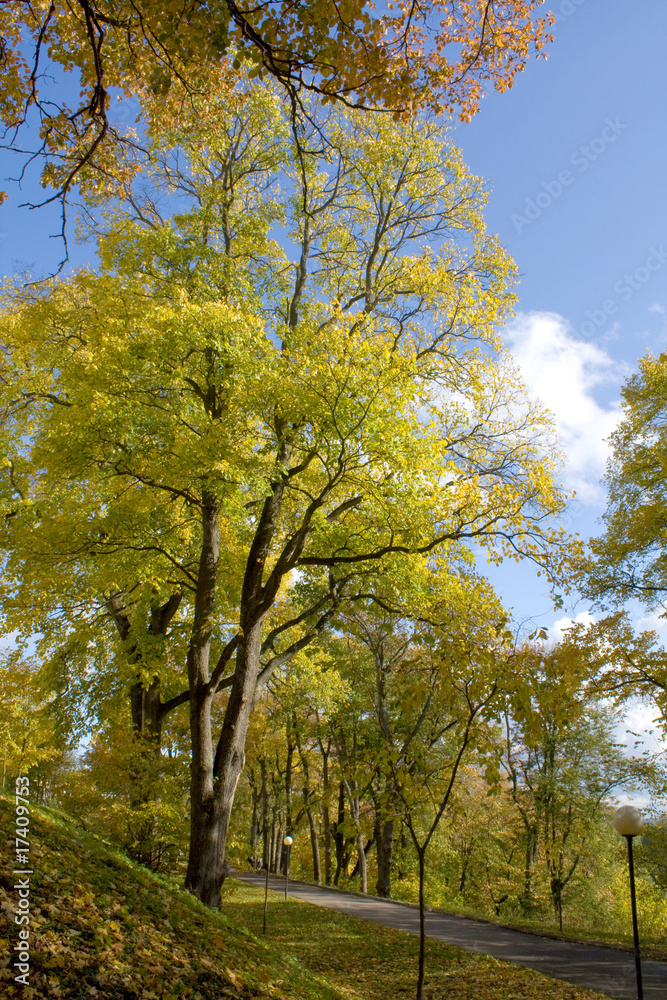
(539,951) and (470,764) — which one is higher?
(470,764)

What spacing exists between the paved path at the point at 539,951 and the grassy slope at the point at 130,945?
0.83 metres

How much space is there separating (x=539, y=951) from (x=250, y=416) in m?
9.88

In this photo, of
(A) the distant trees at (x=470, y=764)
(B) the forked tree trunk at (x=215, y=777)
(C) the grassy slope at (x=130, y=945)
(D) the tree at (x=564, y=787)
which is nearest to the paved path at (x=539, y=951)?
(C) the grassy slope at (x=130, y=945)

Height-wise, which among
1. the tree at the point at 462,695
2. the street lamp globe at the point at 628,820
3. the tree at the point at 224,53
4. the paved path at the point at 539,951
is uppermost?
the tree at the point at 224,53

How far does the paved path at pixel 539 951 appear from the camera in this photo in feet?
25.3

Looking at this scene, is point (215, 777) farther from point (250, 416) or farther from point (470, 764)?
point (470, 764)

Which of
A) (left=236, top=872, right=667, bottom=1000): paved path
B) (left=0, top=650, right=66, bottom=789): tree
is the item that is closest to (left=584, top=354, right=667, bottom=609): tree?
(left=236, top=872, right=667, bottom=1000): paved path

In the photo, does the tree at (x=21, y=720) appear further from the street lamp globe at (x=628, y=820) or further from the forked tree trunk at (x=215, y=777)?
the street lamp globe at (x=628, y=820)

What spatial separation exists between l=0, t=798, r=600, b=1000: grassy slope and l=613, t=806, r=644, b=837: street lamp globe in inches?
72.3

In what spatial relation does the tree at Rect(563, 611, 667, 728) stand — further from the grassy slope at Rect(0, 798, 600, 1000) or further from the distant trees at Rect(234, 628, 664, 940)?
the grassy slope at Rect(0, 798, 600, 1000)

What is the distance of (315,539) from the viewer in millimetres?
9648

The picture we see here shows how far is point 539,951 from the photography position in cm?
997

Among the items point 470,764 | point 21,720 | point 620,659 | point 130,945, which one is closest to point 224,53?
point 130,945

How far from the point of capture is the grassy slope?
312cm
